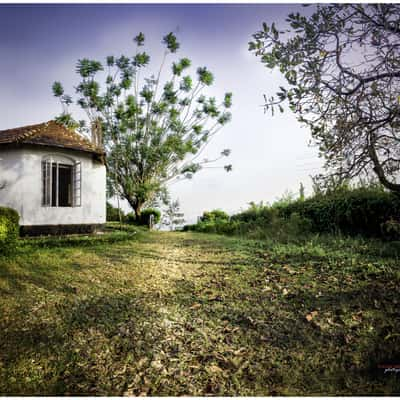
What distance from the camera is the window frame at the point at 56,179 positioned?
380 inches

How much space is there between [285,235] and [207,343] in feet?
18.1

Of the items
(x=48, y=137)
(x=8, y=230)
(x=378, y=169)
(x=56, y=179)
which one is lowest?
(x=8, y=230)

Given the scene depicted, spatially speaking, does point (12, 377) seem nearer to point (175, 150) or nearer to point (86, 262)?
point (86, 262)

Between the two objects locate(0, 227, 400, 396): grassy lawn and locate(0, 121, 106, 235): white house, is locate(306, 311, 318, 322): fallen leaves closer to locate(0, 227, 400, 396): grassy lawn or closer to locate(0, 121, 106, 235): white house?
locate(0, 227, 400, 396): grassy lawn

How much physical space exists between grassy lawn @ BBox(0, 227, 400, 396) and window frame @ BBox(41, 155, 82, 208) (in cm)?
454

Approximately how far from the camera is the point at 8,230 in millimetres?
6520

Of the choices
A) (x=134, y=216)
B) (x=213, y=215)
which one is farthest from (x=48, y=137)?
(x=213, y=215)

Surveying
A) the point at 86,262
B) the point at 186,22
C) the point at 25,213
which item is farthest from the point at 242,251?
the point at 25,213

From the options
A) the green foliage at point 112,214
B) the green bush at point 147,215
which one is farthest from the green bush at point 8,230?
the green foliage at point 112,214

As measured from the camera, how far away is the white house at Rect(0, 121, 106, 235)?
29.8ft

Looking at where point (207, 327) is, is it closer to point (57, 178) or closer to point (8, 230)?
point (8, 230)

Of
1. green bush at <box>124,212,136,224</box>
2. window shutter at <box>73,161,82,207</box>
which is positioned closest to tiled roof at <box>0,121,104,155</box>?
window shutter at <box>73,161,82,207</box>

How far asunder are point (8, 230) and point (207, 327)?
5.61m

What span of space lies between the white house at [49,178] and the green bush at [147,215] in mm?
5845
